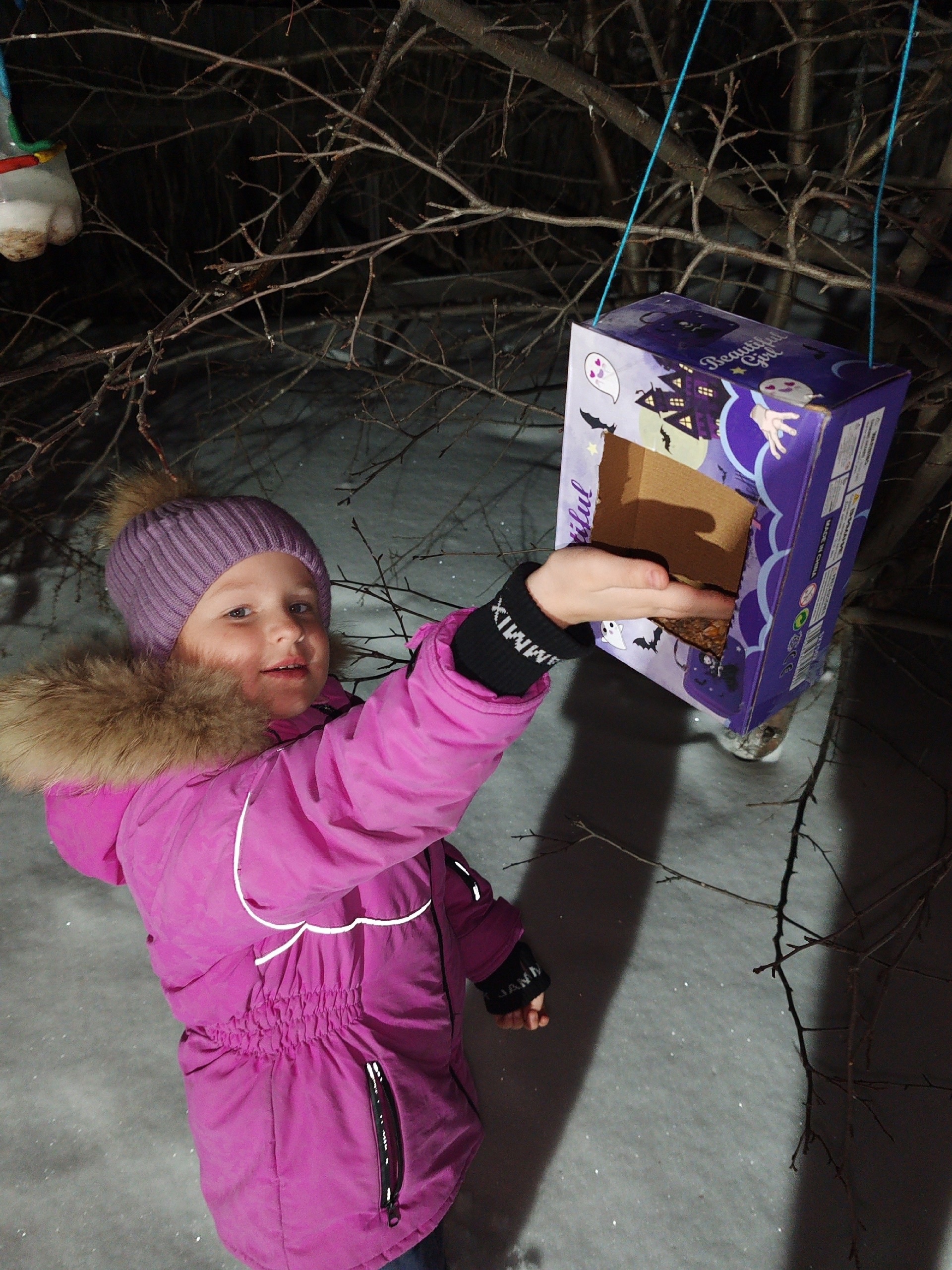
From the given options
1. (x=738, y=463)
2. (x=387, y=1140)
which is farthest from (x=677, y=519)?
(x=387, y=1140)

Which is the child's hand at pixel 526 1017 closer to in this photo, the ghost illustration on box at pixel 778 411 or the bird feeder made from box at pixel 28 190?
the ghost illustration on box at pixel 778 411

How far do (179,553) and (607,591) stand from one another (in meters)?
0.66

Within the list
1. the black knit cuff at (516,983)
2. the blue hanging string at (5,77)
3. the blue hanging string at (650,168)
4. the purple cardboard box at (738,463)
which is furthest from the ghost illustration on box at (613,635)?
the blue hanging string at (5,77)

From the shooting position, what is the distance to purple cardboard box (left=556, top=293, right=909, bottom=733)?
0.78 metres

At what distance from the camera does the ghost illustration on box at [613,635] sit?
42.1 inches

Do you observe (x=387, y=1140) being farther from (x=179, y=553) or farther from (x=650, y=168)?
(x=650, y=168)

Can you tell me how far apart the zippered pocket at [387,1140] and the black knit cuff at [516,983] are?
391mm

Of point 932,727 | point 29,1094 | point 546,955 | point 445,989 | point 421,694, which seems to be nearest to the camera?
point 421,694

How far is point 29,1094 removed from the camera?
1.44m

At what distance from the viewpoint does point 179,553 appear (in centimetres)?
113

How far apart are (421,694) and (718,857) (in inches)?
47.4

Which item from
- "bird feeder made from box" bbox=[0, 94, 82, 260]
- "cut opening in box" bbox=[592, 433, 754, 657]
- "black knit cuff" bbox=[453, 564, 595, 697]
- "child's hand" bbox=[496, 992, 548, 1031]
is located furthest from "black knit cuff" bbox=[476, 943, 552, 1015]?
"bird feeder made from box" bbox=[0, 94, 82, 260]

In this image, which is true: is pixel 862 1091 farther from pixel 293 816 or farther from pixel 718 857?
pixel 293 816

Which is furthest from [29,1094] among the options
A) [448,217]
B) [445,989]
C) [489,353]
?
[489,353]
